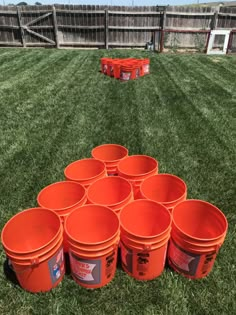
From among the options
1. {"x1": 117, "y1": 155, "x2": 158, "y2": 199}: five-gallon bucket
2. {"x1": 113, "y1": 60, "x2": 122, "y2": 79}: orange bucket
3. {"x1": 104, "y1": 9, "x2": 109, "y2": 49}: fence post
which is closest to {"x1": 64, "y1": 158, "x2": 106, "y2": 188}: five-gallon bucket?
{"x1": 117, "y1": 155, "x2": 158, "y2": 199}: five-gallon bucket

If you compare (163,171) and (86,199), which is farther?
(163,171)

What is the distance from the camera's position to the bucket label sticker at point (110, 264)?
9.02 ft

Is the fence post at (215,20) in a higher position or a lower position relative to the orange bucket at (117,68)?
higher

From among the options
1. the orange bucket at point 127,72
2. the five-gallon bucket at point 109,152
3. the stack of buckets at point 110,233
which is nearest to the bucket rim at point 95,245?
the stack of buckets at point 110,233

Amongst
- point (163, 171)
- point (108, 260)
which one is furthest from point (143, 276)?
point (163, 171)

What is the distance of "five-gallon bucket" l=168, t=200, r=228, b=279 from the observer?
2703 mm

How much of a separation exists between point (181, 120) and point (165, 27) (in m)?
12.0

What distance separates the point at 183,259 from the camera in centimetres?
290

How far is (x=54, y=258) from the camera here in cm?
270

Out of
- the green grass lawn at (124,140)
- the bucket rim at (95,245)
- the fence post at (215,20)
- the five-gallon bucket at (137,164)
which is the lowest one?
the green grass lawn at (124,140)

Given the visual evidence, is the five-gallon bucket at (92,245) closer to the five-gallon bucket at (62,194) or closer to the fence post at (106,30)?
the five-gallon bucket at (62,194)

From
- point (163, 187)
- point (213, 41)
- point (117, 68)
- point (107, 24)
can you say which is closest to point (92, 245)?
point (163, 187)

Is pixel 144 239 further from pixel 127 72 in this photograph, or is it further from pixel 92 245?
pixel 127 72

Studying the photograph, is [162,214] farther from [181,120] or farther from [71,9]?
[71,9]
